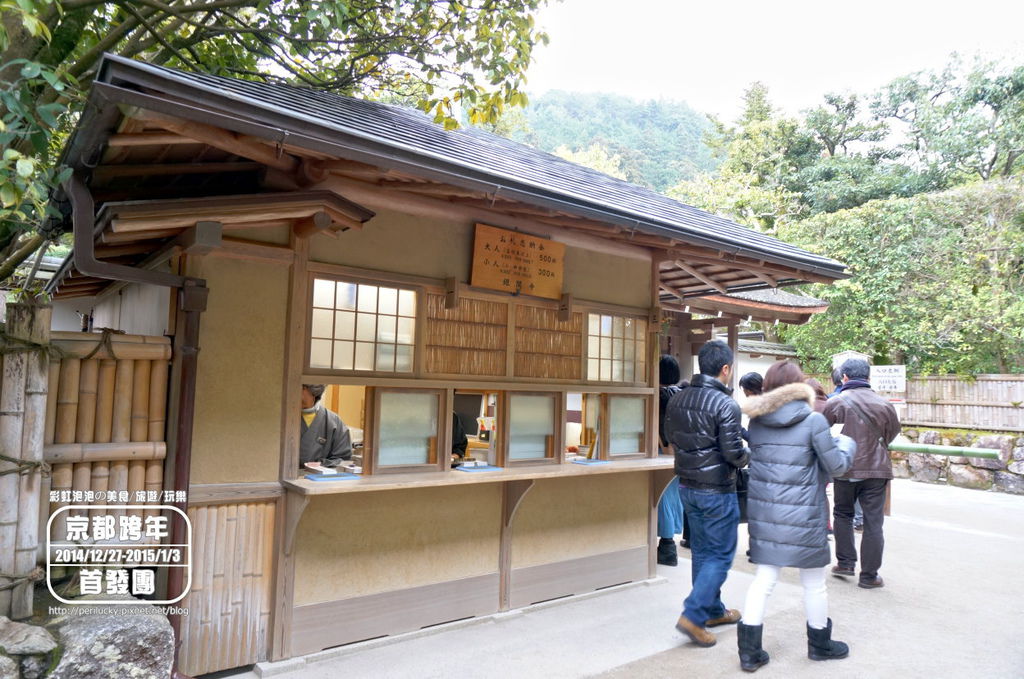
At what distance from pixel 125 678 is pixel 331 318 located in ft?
7.63

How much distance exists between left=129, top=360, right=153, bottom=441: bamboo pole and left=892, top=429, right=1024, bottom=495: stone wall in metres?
16.2

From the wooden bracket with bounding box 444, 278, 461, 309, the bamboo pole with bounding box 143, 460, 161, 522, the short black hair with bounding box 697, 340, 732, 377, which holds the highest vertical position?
the wooden bracket with bounding box 444, 278, 461, 309

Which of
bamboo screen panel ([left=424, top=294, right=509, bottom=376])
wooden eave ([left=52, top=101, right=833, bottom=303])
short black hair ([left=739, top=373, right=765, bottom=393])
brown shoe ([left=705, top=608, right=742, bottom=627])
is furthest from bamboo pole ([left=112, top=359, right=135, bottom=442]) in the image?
short black hair ([left=739, top=373, right=765, bottom=393])

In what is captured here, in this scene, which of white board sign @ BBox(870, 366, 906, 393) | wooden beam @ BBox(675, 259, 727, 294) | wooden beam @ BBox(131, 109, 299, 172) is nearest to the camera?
wooden beam @ BBox(131, 109, 299, 172)

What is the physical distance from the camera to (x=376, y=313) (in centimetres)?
462

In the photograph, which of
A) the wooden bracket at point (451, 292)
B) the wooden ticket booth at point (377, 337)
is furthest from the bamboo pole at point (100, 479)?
the wooden bracket at point (451, 292)

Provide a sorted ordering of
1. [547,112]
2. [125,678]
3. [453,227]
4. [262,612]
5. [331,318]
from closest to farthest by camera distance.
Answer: [125,678] → [262,612] → [331,318] → [453,227] → [547,112]

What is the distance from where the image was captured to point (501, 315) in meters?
5.30

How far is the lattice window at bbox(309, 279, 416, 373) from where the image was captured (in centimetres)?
438

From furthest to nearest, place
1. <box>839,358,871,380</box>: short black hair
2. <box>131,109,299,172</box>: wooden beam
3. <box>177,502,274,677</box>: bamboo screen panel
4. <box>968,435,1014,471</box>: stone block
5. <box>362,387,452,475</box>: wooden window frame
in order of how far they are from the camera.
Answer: <box>968,435,1014,471</box>: stone block < <box>839,358,871,380</box>: short black hair < <box>362,387,452,475</box>: wooden window frame < <box>177,502,274,677</box>: bamboo screen panel < <box>131,109,299,172</box>: wooden beam

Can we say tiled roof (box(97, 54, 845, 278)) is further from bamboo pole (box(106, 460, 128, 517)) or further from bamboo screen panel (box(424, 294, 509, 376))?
bamboo pole (box(106, 460, 128, 517))

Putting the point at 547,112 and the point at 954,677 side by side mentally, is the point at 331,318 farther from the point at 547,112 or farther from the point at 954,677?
the point at 547,112

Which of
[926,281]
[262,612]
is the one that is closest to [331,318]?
[262,612]

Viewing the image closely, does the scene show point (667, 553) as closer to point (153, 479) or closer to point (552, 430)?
point (552, 430)
